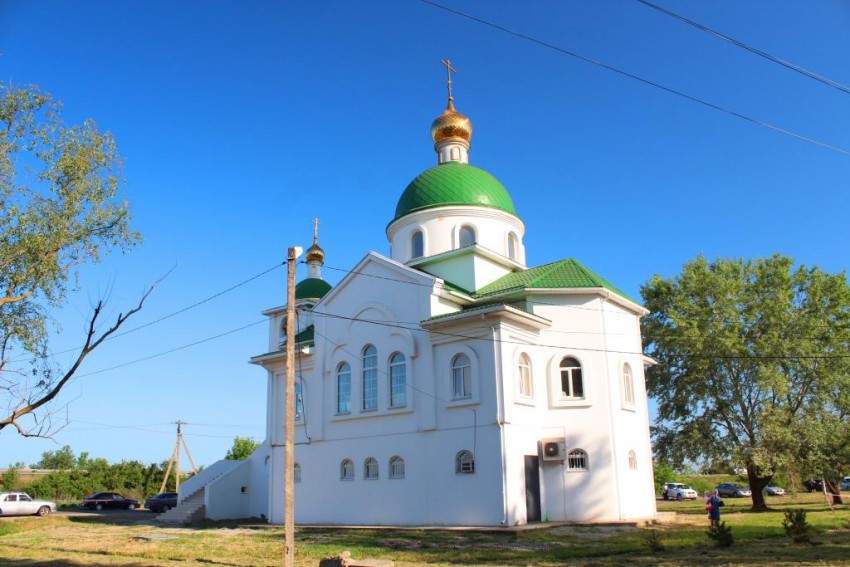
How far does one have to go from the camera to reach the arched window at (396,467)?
70.3ft

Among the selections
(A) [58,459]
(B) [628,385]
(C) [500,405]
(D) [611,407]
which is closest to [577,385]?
(D) [611,407]

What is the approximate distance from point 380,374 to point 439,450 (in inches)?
128

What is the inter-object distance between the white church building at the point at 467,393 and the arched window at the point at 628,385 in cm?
5

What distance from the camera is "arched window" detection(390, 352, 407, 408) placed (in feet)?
71.6

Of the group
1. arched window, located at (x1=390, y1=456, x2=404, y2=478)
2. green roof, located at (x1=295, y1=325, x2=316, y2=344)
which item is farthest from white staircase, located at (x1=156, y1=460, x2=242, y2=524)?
arched window, located at (x1=390, y1=456, x2=404, y2=478)

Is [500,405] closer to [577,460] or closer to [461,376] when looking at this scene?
[461,376]

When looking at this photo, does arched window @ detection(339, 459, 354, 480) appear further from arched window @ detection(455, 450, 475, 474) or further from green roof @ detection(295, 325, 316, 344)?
green roof @ detection(295, 325, 316, 344)

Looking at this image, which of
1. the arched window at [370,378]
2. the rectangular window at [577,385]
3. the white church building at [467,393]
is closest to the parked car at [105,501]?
the white church building at [467,393]

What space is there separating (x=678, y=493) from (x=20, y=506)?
37588 millimetres

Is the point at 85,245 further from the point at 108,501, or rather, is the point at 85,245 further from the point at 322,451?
the point at 108,501

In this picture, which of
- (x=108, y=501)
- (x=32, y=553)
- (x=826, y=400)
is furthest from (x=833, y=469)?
(x=108, y=501)

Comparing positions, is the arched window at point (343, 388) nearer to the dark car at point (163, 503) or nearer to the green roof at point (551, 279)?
the green roof at point (551, 279)

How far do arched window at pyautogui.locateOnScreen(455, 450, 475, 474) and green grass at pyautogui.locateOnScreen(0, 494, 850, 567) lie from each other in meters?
1.79

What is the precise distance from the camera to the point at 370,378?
22.8 meters
